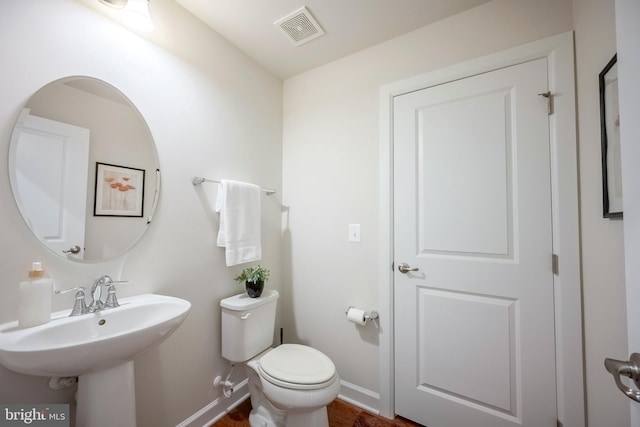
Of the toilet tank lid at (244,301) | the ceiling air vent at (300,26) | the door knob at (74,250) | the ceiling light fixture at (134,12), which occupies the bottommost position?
the toilet tank lid at (244,301)

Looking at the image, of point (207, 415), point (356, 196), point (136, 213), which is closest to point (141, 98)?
point (136, 213)

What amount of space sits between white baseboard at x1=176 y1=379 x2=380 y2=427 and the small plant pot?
0.65 metres

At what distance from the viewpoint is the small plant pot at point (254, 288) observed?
1579 mm

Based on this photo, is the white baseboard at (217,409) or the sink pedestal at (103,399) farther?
the white baseboard at (217,409)

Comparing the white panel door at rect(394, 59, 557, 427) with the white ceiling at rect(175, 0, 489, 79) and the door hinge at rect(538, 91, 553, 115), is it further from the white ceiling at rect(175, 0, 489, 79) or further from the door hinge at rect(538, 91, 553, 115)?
the white ceiling at rect(175, 0, 489, 79)

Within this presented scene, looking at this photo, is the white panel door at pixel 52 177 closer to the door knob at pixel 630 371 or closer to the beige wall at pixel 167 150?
the beige wall at pixel 167 150

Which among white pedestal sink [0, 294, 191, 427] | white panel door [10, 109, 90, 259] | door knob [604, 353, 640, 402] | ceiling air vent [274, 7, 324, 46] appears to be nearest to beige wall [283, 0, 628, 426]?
ceiling air vent [274, 7, 324, 46]

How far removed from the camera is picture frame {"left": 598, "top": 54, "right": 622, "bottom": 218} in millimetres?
843

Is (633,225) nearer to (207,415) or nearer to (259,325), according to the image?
(259,325)

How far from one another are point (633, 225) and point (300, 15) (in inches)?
65.6

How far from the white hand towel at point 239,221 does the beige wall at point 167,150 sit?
97mm

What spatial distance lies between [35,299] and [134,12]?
4.00ft

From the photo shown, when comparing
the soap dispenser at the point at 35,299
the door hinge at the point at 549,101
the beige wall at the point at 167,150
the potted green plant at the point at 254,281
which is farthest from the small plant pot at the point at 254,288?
the door hinge at the point at 549,101

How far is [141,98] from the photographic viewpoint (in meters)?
1.24
